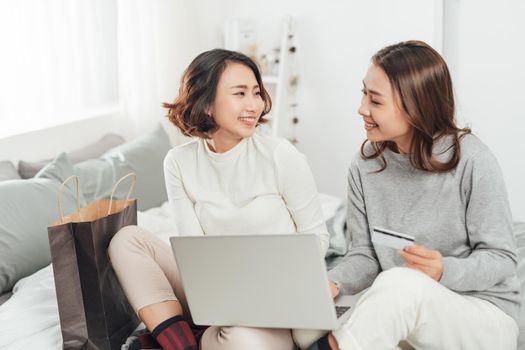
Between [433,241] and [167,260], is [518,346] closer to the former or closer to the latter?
[433,241]

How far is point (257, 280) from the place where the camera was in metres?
1.36

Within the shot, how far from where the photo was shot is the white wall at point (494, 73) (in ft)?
9.23

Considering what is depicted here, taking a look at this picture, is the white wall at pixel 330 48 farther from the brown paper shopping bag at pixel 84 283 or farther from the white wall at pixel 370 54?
the brown paper shopping bag at pixel 84 283

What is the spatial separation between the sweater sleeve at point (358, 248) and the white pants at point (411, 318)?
0.81 feet

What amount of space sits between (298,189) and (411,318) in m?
0.46

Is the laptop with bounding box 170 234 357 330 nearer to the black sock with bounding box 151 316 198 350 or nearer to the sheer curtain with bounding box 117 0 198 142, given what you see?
the black sock with bounding box 151 316 198 350

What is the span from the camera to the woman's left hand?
140cm

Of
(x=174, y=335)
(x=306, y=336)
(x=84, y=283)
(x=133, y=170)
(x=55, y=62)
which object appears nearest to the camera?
(x=306, y=336)

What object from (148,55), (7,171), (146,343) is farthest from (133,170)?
(146,343)

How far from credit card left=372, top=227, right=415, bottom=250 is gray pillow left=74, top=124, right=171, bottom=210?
1321 mm

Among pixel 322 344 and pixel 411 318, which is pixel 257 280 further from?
pixel 411 318

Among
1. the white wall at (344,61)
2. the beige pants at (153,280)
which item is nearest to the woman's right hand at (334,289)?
the beige pants at (153,280)

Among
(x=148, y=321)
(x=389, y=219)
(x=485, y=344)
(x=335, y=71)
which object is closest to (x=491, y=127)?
(x=335, y=71)

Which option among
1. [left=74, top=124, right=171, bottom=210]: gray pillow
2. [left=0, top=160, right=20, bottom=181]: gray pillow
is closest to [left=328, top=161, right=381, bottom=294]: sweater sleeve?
[left=74, top=124, right=171, bottom=210]: gray pillow
